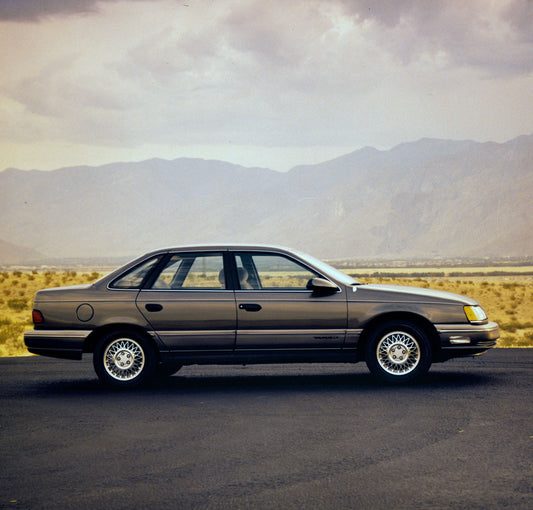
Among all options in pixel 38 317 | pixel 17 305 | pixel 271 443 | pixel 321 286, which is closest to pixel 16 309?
pixel 17 305

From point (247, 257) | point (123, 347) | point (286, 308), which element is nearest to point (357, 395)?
point (286, 308)

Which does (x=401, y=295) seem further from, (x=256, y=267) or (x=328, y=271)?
(x=256, y=267)

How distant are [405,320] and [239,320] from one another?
2.09 meters

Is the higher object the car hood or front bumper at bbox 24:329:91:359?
the car hood

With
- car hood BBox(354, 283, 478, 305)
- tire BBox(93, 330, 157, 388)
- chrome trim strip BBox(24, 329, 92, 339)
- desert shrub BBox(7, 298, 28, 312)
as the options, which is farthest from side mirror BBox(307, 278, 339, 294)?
desert shrub BBox(7, 298, 28, 312)

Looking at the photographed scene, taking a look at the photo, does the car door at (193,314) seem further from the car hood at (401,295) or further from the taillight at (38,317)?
the car hood at (401,295)

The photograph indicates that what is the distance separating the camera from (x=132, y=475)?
6.45 meters

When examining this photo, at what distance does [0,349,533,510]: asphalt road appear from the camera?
19.3 ft

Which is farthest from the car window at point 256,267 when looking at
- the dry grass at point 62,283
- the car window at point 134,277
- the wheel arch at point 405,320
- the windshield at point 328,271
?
the dry grass at point 62,283

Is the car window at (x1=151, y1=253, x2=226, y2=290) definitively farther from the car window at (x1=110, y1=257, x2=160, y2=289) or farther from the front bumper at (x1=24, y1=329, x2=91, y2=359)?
the front bumper at (x1=24, y1=329, x2=91, y2=359)

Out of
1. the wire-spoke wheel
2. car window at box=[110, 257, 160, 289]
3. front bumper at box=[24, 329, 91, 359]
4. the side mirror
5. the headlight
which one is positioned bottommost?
the wire-spoke wheel

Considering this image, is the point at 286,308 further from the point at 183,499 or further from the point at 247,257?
the point at 183,499

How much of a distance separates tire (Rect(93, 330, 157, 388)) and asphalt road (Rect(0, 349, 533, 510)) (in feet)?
0.65

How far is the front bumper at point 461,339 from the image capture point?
1060cm
